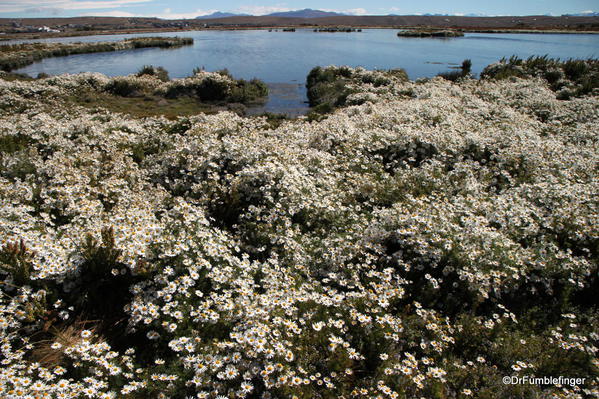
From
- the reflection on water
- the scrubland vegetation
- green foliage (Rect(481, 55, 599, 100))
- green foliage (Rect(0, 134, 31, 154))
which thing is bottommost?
the scrubland vegetation

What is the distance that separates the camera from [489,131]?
11625mm

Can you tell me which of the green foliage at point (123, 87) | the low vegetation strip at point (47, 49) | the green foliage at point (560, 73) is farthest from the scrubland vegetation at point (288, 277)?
the low vegetation strip at point (47, 49)

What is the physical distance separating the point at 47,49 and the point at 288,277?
192ft

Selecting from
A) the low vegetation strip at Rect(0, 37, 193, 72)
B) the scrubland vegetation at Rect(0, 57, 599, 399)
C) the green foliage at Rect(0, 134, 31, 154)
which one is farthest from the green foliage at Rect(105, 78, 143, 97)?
the low vegetation strip at Rect(0, 37, 193, 72)

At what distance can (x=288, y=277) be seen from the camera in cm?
482

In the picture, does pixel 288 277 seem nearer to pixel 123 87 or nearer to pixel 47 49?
pixel 123 87

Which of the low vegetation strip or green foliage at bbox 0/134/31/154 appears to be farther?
the low vegetation strip

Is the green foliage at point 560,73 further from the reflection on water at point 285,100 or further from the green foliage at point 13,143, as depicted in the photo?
the green foliage at point 13,143

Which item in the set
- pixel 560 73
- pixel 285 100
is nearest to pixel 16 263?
pixel 285 100

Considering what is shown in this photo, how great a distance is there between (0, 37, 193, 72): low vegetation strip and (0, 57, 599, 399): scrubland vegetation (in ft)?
120

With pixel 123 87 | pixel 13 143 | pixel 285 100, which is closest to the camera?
pixel 13 143

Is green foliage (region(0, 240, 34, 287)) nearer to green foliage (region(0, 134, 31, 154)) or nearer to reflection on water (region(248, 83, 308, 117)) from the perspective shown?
green foliage (region(0, 134, 31, 154))

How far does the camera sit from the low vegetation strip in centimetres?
3583

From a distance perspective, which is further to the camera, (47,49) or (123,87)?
(47,49)
